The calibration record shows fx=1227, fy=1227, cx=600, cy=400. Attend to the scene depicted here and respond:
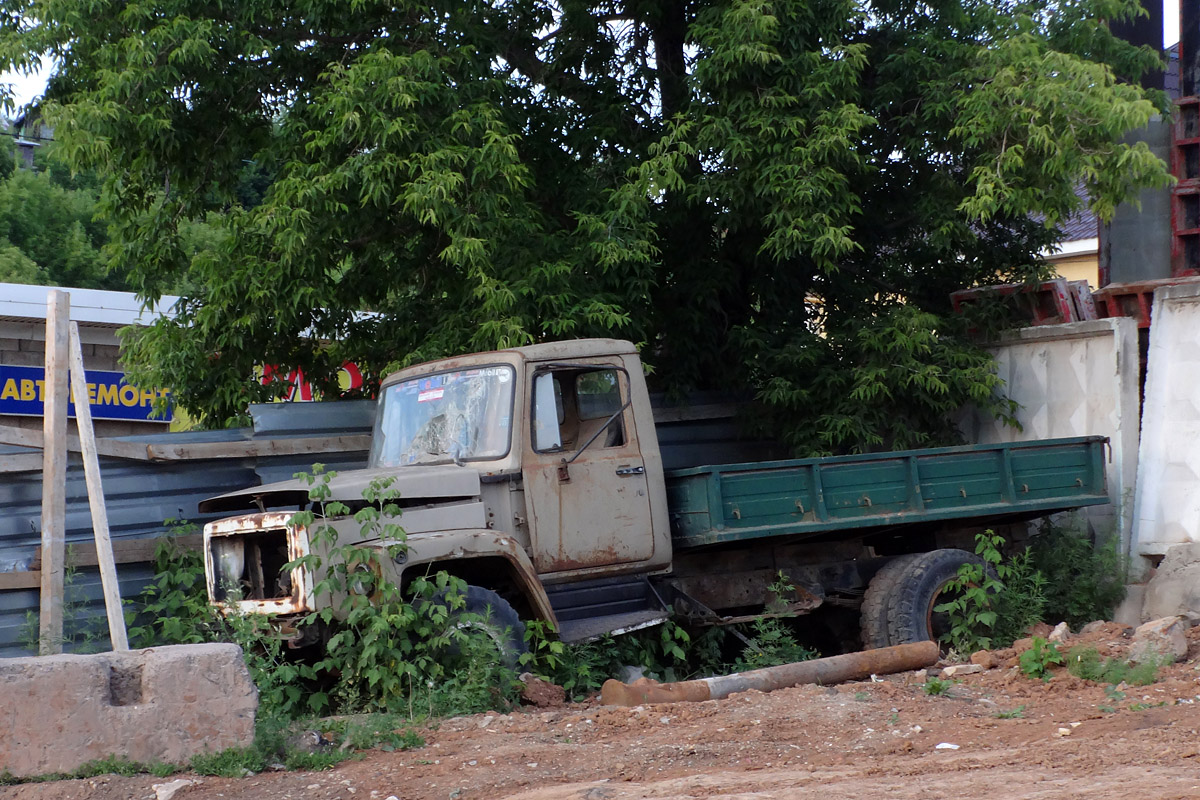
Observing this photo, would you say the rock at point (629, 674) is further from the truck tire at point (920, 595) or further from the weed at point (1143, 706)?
the weed at point (1143, 706)

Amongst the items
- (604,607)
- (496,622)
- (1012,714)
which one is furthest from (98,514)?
(1012,714)

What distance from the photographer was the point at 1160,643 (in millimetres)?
7242

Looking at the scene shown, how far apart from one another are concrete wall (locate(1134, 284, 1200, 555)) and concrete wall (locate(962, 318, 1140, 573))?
0.54 ft

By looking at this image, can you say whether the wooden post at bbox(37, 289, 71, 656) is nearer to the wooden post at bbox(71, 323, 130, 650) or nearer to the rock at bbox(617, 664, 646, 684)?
the wooden post at bbox(71, 323, 130, 650)

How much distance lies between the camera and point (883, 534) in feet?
29.2

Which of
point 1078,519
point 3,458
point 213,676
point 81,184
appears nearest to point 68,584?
point 3,458

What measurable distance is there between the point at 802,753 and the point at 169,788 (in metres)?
2.71

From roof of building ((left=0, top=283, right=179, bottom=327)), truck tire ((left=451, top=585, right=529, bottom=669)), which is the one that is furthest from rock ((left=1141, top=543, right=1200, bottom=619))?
roof of building ((left=0, top=283, right=179, bottom=327))

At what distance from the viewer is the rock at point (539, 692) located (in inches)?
259

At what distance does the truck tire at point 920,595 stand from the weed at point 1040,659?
122 cm

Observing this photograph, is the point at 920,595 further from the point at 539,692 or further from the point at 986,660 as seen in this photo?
the point at 539,692

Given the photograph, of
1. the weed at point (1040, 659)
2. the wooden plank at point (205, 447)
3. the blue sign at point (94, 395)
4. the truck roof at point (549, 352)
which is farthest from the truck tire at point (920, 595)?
the blue sign at point (94, 395)

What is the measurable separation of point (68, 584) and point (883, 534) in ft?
18.0

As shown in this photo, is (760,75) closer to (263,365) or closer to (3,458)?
(263,365)
